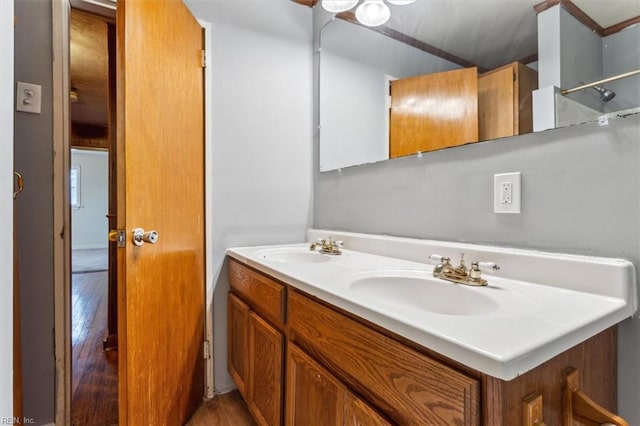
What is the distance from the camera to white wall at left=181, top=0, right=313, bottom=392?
1.59 metres

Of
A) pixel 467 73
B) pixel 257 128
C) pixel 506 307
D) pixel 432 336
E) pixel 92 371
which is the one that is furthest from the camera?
pixel 92 371

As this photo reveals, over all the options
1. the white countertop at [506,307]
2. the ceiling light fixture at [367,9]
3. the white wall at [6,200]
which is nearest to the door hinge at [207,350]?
the white countertop at [506,307]

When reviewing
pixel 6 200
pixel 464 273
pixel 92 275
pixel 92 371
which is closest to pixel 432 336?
pixel 464 273

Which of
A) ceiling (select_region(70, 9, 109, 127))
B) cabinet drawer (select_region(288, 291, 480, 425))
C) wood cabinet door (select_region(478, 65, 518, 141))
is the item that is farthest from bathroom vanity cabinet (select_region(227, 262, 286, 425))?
ceiling (select_region(70, 9, 109, 127))

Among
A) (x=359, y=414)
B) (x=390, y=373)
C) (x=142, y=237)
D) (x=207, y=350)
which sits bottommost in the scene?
(x=207, y=350)

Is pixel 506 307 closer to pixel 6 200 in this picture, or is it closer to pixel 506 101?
pixel 506 101

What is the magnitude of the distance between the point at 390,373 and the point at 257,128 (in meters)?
1.42

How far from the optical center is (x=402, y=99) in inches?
53.6

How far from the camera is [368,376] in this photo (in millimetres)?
668

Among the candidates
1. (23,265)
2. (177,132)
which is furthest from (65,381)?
(177,132)

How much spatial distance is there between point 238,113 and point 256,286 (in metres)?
0.94

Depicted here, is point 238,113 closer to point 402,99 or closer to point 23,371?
point 402,99

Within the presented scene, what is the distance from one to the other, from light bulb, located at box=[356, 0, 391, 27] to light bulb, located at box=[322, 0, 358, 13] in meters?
0.05

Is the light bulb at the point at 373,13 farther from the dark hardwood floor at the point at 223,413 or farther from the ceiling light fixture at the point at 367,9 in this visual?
the dark hardwood floor at the point at 223,413
